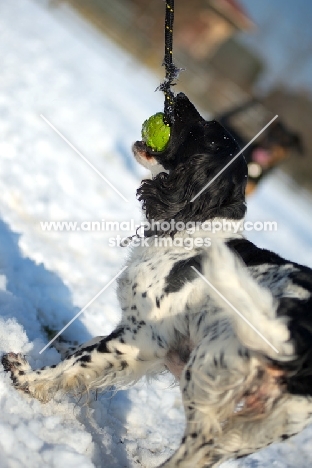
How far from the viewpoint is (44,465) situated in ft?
7.39

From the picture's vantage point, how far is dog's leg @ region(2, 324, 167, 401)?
2.71 metres

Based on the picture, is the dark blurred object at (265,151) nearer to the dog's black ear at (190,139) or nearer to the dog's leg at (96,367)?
the dog's black ear at (190,139)

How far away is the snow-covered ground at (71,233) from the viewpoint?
2.66m

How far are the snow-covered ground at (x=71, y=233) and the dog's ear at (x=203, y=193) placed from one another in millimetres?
780

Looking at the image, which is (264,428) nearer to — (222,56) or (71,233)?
(71,233)

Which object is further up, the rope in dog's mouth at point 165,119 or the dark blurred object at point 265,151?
the dark blurred object at point 265,151

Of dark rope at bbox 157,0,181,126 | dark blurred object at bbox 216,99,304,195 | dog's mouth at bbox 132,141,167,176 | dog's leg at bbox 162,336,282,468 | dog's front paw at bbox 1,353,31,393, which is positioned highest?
dark blurred object at bbox 216,99,304,195

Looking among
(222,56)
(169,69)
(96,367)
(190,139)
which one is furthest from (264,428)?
(222,56)

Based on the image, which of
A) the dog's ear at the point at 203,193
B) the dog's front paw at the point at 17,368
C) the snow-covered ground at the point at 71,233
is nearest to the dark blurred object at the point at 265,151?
the snow-covered ground at the point at 71,233

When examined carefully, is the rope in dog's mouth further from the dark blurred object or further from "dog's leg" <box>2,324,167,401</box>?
the dark blurred object

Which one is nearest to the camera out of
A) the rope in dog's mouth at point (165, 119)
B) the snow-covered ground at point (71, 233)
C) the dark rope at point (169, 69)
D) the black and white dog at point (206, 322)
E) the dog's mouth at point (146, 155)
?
the black and white dog at point (206, 322)

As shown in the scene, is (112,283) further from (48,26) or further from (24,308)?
(48,26)

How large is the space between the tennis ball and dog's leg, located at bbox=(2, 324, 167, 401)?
1076 millimetres

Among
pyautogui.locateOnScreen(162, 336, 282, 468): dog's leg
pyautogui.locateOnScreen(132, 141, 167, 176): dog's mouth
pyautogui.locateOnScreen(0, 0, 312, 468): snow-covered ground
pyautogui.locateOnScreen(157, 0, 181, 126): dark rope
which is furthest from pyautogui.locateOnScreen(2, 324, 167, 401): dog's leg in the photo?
pyautogui.locateOnScreen(157, 0, 181, 126): dark rope
